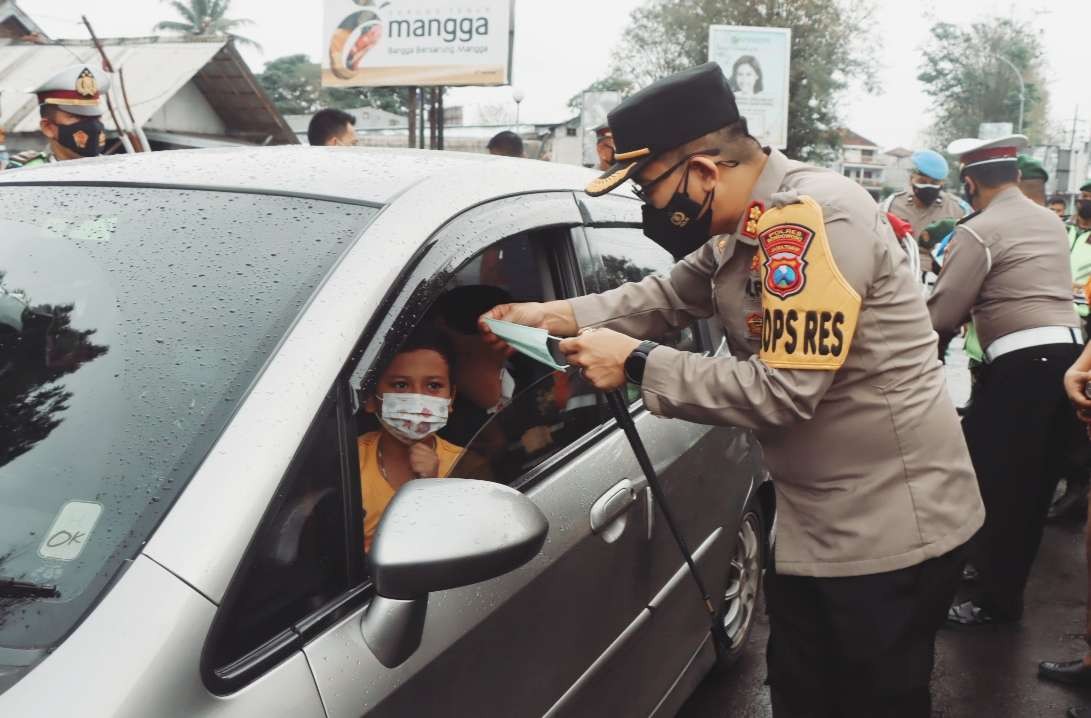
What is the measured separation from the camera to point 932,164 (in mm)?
6906

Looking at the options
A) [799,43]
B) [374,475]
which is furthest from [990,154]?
[799,43]

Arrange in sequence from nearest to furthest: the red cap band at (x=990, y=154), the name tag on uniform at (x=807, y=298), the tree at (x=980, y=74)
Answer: the name tag on uniform at (x=807, y=298)
the red cap band at (x=990, y=154)
the tree at (x=980, y=74)

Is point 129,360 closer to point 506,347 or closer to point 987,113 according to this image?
point 506,347

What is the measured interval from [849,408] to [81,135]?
361 cm

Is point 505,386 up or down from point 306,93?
down

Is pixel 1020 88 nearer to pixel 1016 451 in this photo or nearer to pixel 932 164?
pixel 932 164

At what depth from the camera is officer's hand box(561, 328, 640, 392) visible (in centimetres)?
188

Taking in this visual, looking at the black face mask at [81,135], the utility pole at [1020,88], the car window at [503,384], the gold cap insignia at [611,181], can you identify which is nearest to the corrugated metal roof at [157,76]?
the black face mask at [81,135]

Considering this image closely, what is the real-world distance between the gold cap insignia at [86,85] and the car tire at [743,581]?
3.38 metres

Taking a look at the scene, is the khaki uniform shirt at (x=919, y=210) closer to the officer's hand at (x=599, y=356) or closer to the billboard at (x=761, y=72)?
the officer's hand at (x=599, y=356)

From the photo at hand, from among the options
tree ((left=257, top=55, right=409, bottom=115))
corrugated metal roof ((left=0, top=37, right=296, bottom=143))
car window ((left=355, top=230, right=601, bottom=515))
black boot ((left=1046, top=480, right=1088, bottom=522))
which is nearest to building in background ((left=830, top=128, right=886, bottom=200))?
tree ((left=257, top=55, right=409, bottom=115))

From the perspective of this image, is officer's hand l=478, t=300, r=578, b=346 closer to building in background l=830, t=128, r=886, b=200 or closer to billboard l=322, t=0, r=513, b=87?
billboard l=322, t=0, r=513, b=87

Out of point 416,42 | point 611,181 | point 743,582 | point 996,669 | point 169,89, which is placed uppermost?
point 416,42

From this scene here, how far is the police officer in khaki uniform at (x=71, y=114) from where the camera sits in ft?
13.3
